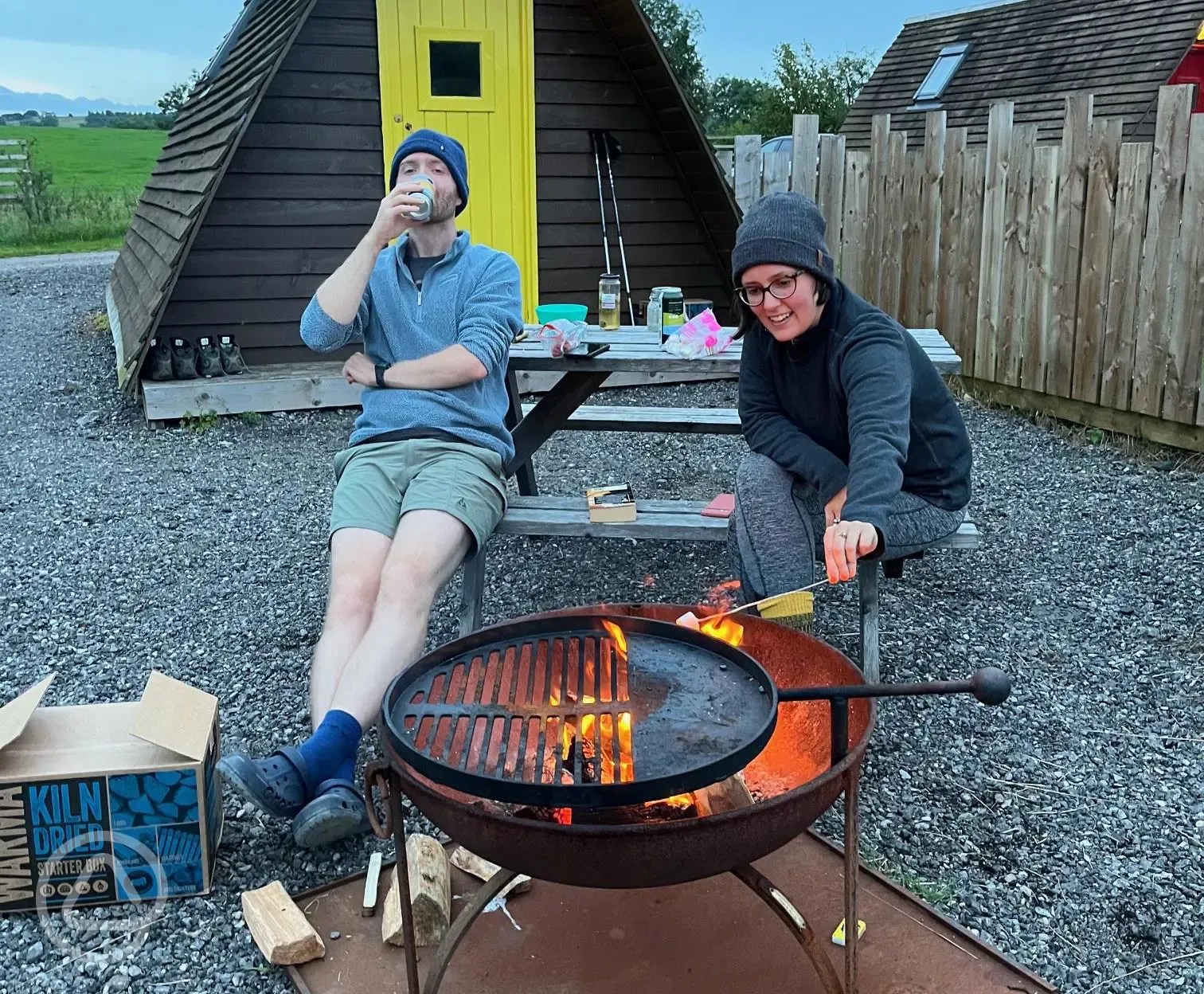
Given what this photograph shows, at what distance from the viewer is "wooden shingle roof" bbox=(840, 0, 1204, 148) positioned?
13.7 m

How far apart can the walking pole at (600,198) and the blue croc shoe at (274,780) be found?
233 inches

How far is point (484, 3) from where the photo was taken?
7.35m

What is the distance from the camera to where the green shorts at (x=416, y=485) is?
314cm

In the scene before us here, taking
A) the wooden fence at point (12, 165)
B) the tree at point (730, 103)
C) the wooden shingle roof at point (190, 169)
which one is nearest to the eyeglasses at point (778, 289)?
the wooden shingle roof at point (190, 169)

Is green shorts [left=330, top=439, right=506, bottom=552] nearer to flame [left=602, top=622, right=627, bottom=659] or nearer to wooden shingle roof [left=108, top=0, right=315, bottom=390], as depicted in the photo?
flame [left=602, top=622, right=627, bottom=659]

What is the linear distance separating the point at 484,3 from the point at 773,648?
6200 millimetres

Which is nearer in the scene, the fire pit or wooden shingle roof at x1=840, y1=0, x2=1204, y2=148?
the fire pit

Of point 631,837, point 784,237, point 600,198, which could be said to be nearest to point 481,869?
point 631,837

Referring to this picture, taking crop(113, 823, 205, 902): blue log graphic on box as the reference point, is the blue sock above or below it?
above

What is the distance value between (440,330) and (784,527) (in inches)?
51.1

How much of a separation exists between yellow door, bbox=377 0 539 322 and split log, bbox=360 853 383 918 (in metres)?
5.64

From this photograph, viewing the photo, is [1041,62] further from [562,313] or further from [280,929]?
[280,929]

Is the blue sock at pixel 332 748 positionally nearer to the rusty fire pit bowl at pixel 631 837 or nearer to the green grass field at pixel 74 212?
the rusty fire pit bowl at pixel 631 837

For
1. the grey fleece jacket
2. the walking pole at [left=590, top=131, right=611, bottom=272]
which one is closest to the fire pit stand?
the grey fleece jacket
